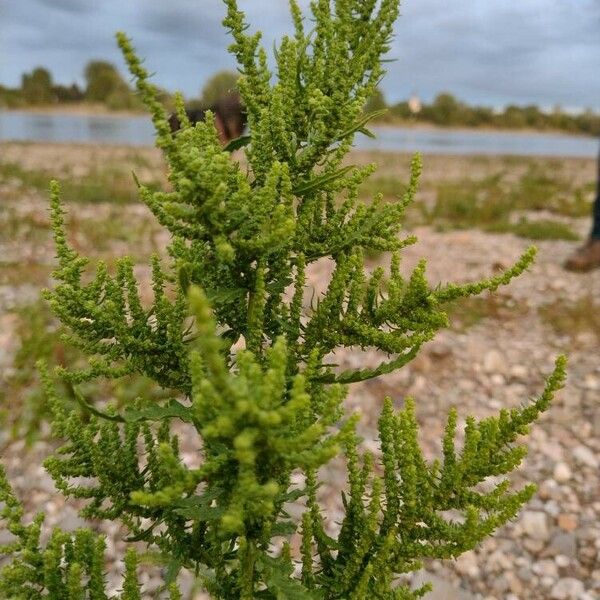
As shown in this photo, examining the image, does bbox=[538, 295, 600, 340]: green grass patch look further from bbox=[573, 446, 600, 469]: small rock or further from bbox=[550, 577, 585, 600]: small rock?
bbox=[550, 577, 585, 600]: small rock

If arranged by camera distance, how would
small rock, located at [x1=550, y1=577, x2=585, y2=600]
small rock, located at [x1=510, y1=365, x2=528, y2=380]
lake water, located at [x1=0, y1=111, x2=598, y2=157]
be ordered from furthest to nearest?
1. lake water, located at [x1=0, y1=111, x2=598, y2=157]
2. small rock, located at [x1=510, y1=365, x2=528, y2=380]
3. small rock, located at [x1=550, y1=577, x2=585, y2=600]

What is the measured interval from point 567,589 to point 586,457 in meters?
1.70

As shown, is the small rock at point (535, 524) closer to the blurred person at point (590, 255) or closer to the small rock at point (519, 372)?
the small rock at point (519, 372)

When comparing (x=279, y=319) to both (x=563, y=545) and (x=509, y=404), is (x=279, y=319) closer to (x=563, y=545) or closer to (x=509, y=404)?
(x=563, y=545)

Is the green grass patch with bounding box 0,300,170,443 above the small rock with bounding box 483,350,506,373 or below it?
above

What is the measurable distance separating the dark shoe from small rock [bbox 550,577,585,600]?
725 centimetres

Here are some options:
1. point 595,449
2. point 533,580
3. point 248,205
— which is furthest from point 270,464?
point 595,449

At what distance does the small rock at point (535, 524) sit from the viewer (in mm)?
4609

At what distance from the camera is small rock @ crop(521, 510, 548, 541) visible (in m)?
4.61

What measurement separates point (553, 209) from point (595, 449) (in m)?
12.8

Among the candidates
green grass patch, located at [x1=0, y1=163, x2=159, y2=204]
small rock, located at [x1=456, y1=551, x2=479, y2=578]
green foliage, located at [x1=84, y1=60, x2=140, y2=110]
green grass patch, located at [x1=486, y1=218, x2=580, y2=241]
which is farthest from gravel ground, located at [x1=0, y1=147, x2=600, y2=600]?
green foliage, located at [x1=84, y1=60, x2=140, y2=110]

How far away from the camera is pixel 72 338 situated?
6.44 ft

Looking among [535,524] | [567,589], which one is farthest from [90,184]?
[567,589]

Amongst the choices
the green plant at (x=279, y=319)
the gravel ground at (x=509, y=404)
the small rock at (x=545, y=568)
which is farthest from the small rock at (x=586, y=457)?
the green plant at (x=279, y=319)
